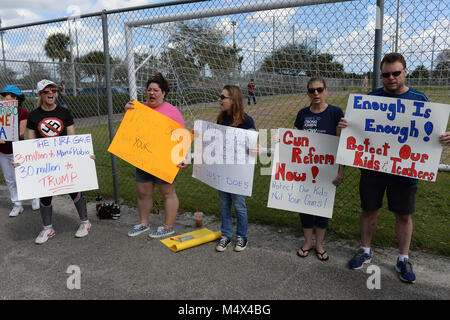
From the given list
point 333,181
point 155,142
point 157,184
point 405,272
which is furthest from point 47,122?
point 405,272

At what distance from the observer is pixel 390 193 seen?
312cm

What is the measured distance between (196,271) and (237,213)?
29.9 inches

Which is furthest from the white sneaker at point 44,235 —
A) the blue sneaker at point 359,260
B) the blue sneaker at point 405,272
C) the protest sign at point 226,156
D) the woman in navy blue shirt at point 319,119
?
the blue sneaker at point 405,272

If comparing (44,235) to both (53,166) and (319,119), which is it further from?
(319,119)

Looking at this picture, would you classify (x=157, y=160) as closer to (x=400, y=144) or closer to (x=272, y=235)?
(x=272, y=235)

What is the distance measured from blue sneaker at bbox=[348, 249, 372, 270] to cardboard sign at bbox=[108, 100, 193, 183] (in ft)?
6.82

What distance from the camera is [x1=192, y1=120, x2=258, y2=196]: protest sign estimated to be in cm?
355

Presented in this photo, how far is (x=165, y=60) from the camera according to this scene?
17.7 feet

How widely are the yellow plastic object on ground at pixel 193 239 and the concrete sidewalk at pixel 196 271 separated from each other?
2.4 inches

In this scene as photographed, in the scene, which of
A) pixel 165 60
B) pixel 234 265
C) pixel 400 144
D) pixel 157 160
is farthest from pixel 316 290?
pixel 165 60

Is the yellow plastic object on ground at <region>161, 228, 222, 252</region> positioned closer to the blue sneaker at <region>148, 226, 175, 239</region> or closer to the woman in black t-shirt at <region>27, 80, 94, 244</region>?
the blue sneaker at <region>148, 226, 175, 239</region>

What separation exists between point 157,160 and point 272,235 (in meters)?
1.64

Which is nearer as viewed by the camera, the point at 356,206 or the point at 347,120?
the point at 347,120

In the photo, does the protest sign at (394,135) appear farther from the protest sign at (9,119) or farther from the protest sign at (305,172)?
the protest sign at (9,119)
